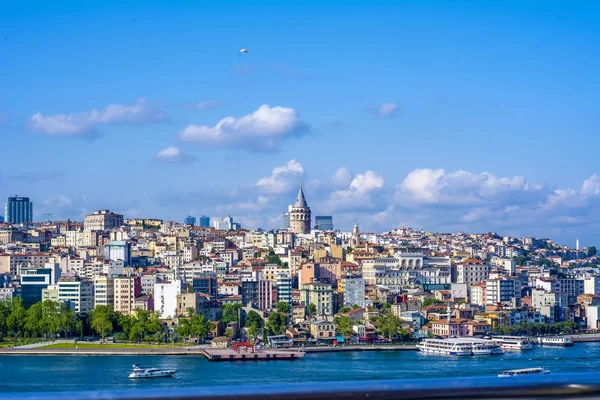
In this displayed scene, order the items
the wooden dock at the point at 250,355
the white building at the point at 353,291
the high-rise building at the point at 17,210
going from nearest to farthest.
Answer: the wooden dock at the point at 250,355, the white building at the point at 353,291, the high-rise building at the point at 17,210

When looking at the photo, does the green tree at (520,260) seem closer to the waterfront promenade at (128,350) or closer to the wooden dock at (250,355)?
the waterfront promenade at (128,350)

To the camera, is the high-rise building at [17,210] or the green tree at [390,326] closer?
the green tree at [390,326]

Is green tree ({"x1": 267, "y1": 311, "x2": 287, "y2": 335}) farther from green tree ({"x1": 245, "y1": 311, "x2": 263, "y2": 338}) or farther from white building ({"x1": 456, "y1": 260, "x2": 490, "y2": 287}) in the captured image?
white building ({"x1": 456, "y1": 260, "x2": 490, "y2": 287})

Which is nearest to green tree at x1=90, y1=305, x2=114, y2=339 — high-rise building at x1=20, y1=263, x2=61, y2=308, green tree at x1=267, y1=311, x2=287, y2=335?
green tree at x1=267, y1=311, x2=287, y2=335

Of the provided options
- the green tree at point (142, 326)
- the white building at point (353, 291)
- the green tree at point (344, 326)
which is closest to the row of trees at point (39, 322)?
the green tree at point (142, 326)

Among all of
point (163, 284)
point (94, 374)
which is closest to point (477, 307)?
point (163, 284)

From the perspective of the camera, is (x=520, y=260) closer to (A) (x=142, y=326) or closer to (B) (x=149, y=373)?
(A) (x=142, y=326)

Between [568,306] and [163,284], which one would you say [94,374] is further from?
[568,306]

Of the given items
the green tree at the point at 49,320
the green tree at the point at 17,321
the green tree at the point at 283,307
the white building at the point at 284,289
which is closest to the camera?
the green tree at the point at 49,320
